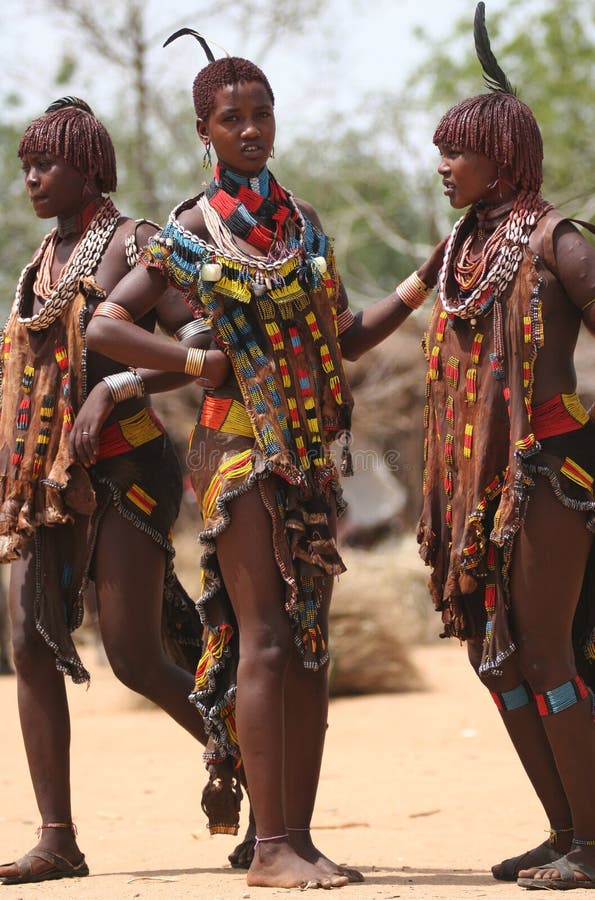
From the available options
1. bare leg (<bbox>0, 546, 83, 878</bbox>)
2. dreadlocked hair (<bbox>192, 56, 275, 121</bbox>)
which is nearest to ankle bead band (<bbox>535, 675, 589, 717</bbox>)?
bare leg (<bbox>0, 546, 83, 878</bbox>)

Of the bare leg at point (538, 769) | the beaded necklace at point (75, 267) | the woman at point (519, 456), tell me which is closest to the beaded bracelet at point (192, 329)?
the beaded necklace at point (75, 267)

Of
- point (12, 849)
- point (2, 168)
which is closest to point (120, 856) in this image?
point (12, 849)

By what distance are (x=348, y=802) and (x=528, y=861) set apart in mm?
2145

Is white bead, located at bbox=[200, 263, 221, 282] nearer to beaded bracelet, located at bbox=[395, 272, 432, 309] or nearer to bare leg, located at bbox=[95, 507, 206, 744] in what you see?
beaded bracelet, located at bbox=[395, 272, 432, 309]

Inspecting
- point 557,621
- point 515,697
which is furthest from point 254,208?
point 515,697

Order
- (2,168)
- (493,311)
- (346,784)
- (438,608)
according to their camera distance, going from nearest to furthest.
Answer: (493,311), (438,608), (346,784), (2,168)

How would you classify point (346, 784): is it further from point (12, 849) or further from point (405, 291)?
point (405, 291)

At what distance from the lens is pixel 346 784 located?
6672mm

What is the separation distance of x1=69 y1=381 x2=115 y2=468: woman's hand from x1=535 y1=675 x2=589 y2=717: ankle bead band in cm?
161

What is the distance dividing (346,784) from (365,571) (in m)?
4.07

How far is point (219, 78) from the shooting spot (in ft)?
13.4

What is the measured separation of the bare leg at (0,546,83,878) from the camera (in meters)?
4.48

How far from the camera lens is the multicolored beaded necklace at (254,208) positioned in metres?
4.15

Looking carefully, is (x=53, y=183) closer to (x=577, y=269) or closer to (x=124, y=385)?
(x=124, y=385)
